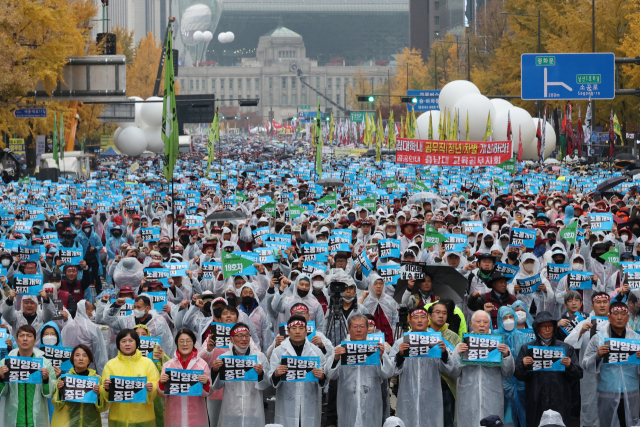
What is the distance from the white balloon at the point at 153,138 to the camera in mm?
61844

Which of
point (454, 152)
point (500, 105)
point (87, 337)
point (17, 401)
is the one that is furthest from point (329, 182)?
point (500, 105)

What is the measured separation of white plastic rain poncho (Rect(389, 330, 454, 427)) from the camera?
26.4 feet

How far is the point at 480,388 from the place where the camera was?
26.0ft

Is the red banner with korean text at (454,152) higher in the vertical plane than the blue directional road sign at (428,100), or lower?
lower

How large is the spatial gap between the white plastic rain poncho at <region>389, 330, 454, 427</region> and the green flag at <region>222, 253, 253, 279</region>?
3.35 m

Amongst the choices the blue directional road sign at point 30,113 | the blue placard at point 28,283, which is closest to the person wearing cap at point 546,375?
the blue placard at point 28,283

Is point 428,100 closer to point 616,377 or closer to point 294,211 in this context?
point 294,211

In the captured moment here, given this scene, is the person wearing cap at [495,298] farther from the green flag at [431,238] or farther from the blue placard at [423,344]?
the green flag at [431,238]

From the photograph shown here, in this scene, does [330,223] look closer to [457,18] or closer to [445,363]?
[445,363]

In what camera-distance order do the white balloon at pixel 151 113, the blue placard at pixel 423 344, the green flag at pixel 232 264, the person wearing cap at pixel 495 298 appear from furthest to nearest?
the white balloon at pixel 151 113, the green flag at pixel 232 264, the person wearing cap at pixel 495 298, the blue placard at pixel 423 344

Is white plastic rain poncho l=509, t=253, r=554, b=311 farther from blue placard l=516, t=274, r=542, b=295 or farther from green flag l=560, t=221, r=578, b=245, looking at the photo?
green flag l=560, t=221, r=578, b=245

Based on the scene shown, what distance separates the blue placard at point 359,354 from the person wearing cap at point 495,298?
2018 mm

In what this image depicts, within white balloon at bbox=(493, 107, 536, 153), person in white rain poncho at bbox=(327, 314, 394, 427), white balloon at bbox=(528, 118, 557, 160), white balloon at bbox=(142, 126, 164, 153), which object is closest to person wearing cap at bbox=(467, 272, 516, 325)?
person in white rain poncho at bbox=(327, 314, 394, 427)

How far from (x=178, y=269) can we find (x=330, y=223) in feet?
17.0
